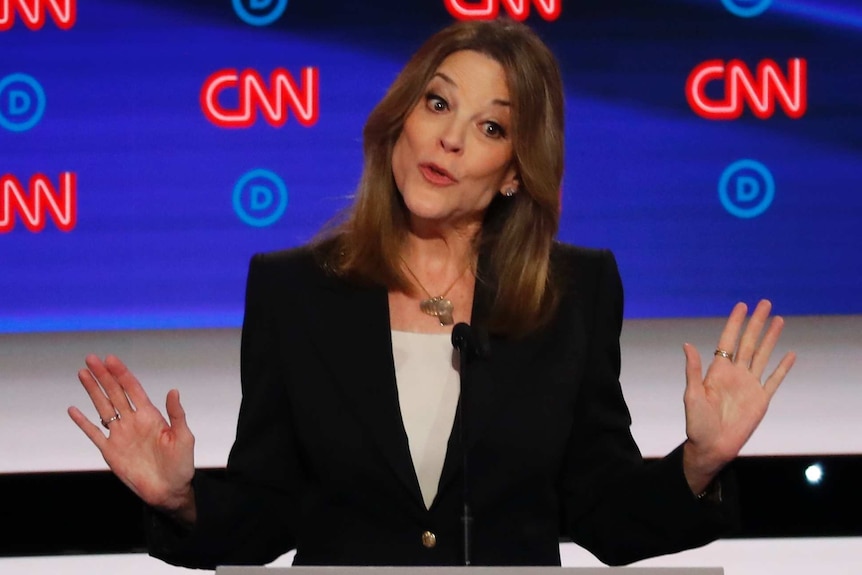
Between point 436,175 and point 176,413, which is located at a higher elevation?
point 436,175

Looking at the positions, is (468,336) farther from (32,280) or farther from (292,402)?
(32,280)

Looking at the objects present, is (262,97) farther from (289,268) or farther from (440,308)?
(440,308)

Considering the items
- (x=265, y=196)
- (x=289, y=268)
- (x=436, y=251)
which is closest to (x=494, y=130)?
(x=436, y=251)

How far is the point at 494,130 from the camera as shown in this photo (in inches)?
80.3

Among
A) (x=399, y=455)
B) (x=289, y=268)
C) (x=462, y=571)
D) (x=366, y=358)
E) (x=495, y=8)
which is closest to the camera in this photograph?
(x=462, y=571)

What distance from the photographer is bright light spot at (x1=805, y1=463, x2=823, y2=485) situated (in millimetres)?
3119

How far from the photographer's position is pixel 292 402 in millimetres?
1986

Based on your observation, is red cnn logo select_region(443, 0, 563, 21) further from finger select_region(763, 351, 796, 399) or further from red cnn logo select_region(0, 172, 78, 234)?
finger select_region(763, 351, 796, 399)

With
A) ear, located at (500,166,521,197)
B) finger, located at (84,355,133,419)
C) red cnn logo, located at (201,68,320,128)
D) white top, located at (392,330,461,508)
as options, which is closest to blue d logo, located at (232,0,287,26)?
red cnn logo, located at (201,68,320,128)

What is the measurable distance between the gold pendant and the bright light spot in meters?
1.42

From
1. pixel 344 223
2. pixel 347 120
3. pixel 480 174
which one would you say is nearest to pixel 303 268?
pixel 344 223

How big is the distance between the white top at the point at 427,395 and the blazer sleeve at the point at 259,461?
0.62ft

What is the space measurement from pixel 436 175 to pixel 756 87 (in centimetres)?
121

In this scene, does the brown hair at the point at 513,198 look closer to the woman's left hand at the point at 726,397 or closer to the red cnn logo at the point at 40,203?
the woman's left hand at the point at 726,397
